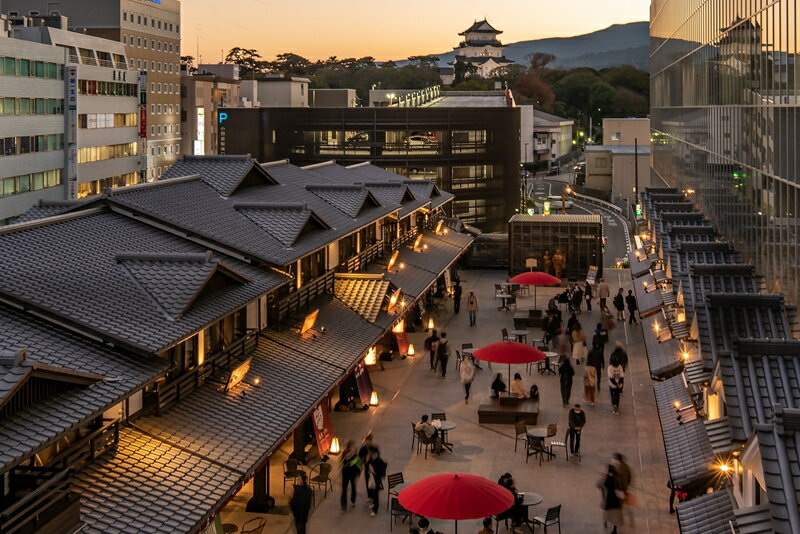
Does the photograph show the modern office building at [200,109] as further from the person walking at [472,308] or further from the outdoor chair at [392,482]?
the outdoor chair at [392,482]

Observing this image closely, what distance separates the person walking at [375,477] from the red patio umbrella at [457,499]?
3500 millimetres

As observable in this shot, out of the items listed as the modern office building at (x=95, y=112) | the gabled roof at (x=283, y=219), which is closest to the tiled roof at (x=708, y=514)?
the gabled roof at (x=283, y=219)

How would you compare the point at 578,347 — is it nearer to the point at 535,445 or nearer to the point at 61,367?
the point at 535,445

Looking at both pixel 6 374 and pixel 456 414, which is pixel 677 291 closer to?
pixel 456 414

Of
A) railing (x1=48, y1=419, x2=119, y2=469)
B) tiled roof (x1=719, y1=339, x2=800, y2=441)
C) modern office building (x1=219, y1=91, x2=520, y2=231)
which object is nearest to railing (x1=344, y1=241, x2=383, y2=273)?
railing (x1=48, y1=419, x2=119, y2=469)

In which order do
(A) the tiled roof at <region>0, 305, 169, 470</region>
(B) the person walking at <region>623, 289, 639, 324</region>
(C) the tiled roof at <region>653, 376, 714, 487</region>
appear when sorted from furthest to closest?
(B) the person walking at <region>623, 289, 639, 324</region> < (C) the tiled roof at <region>653, 376, 714, 487</region> < (A) the tiled roof at <region>0, 305, 169, 470</region>

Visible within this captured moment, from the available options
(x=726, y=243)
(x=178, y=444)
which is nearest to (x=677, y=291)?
(x=726, y=243)

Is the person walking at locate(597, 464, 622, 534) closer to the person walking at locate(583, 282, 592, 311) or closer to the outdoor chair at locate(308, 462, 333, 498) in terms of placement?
the outdoor chair at locate(308, 462, 333, 498)

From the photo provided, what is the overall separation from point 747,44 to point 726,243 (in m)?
5.90

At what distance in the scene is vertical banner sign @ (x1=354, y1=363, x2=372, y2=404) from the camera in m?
28.0

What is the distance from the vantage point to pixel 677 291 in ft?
87.0

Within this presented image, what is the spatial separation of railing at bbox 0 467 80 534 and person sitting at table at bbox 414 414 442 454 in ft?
41.6

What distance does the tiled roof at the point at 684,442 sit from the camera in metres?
17.0

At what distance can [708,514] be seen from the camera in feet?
49.7
